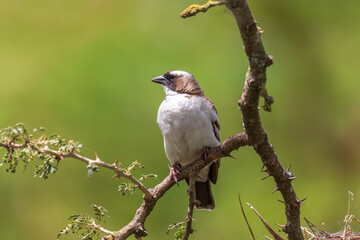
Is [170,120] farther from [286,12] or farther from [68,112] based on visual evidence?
[286,12]

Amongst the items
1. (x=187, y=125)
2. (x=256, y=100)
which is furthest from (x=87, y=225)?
(x=187, y=125)

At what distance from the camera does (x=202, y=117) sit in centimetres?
402

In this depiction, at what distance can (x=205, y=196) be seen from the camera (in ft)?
14.6

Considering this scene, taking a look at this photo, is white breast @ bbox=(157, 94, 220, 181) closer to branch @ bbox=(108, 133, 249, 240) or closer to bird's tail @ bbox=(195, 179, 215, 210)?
bird's tail @ bbox=(195, 179, 215, 210)

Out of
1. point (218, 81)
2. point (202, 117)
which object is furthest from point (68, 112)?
point (202, 117)

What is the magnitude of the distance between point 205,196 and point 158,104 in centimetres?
136

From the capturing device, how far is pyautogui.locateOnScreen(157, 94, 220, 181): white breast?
400 cm

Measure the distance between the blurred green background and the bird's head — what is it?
37.5 inches

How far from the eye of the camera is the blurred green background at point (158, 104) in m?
5.52

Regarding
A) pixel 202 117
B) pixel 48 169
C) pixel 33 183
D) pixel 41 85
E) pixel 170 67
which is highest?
pixel 41 85

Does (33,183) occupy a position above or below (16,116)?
below

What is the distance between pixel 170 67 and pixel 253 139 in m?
3.20

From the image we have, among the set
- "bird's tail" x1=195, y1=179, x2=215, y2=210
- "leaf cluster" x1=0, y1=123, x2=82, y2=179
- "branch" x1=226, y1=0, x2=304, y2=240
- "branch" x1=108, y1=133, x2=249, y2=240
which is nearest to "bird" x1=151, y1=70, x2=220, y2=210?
"bird's tail" x1=195, y1=179, x2=215, y2=210

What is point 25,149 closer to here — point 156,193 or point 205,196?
point 156,193
